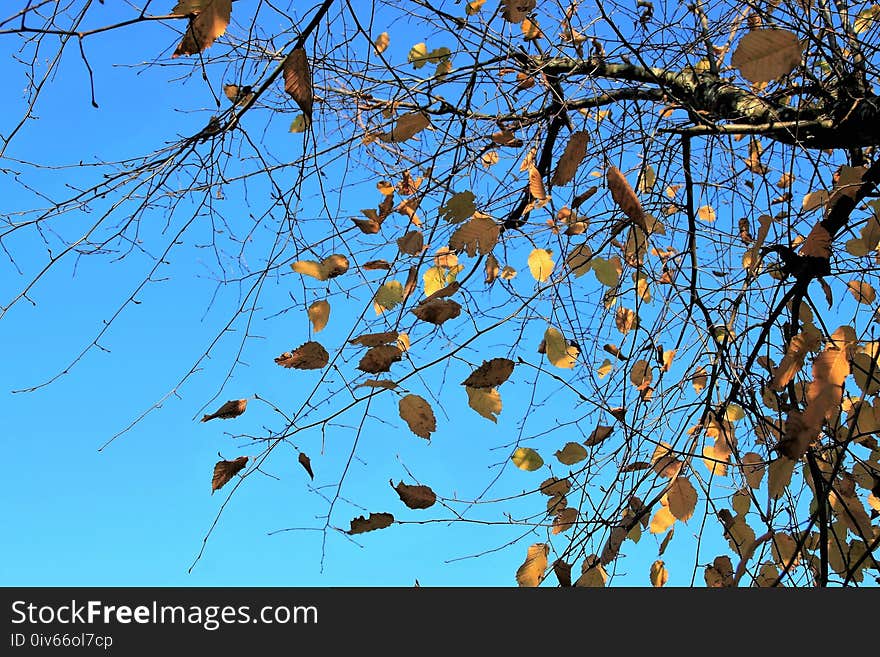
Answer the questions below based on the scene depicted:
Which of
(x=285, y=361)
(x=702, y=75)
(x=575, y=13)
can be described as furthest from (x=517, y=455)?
(x=702, y=75)

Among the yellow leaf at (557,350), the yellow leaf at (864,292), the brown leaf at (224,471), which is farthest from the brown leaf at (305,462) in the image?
the yellow leaf at (864,292)

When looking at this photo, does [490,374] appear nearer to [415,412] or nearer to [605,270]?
[415,412]

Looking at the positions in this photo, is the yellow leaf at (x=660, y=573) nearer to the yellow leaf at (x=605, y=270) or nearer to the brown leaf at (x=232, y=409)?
the yellow leaf at (x=605, y=270)

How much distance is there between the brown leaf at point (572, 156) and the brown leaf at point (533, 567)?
2.06ft

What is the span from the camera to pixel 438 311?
1.29m

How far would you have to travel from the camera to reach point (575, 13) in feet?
6.32

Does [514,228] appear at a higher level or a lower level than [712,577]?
higher

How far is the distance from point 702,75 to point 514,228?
2.72 ft

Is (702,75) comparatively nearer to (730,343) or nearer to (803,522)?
(730,343)

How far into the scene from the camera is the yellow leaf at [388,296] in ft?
4.99

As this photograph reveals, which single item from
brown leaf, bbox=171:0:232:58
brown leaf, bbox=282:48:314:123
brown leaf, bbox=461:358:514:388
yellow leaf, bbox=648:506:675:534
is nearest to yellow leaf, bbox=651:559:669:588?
yellow leaf, bbox=648:506:675:534

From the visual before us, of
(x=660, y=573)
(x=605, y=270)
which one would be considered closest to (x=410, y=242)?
(x=605, y=270)

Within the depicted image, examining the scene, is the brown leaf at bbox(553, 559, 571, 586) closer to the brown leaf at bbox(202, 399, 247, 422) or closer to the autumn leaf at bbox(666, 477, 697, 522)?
the autumn leaf at bbox(666, 477, 697, 522)
